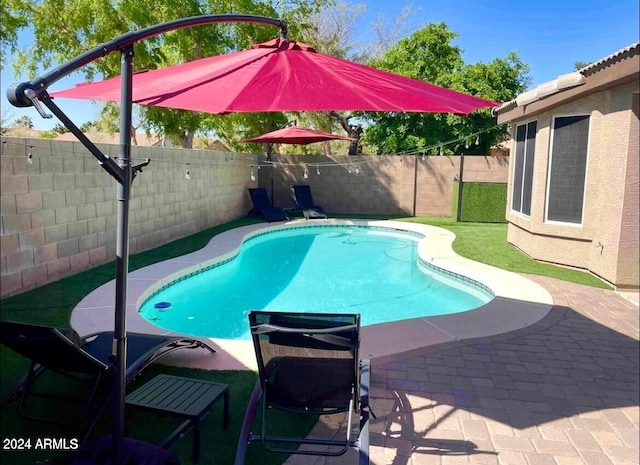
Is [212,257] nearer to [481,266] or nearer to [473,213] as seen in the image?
[481,266]

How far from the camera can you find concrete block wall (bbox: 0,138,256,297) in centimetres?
605

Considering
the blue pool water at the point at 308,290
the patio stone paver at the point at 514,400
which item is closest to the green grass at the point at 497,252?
the blue pool water at the point at 308,290

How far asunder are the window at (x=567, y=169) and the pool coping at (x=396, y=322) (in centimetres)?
159

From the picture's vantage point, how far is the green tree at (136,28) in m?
14.4

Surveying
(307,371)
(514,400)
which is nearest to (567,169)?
(514,400)

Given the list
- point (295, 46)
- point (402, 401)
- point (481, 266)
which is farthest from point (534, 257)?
point (295, 46)

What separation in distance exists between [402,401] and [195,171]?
9358 millimetres

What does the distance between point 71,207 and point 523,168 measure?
878 centimetres

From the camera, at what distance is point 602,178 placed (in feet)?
24.2

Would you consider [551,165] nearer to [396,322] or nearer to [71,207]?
[396,322]

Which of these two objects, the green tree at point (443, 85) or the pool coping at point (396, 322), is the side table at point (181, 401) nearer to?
the pool coping at point (396, 322)

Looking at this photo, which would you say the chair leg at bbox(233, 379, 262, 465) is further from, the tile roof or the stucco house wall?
the stucco house wall

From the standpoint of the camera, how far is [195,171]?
11.8 meters

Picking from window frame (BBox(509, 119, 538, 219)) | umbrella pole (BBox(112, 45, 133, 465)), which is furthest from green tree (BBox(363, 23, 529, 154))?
umbrella pole (BBox(112, 45, 133, 465))
